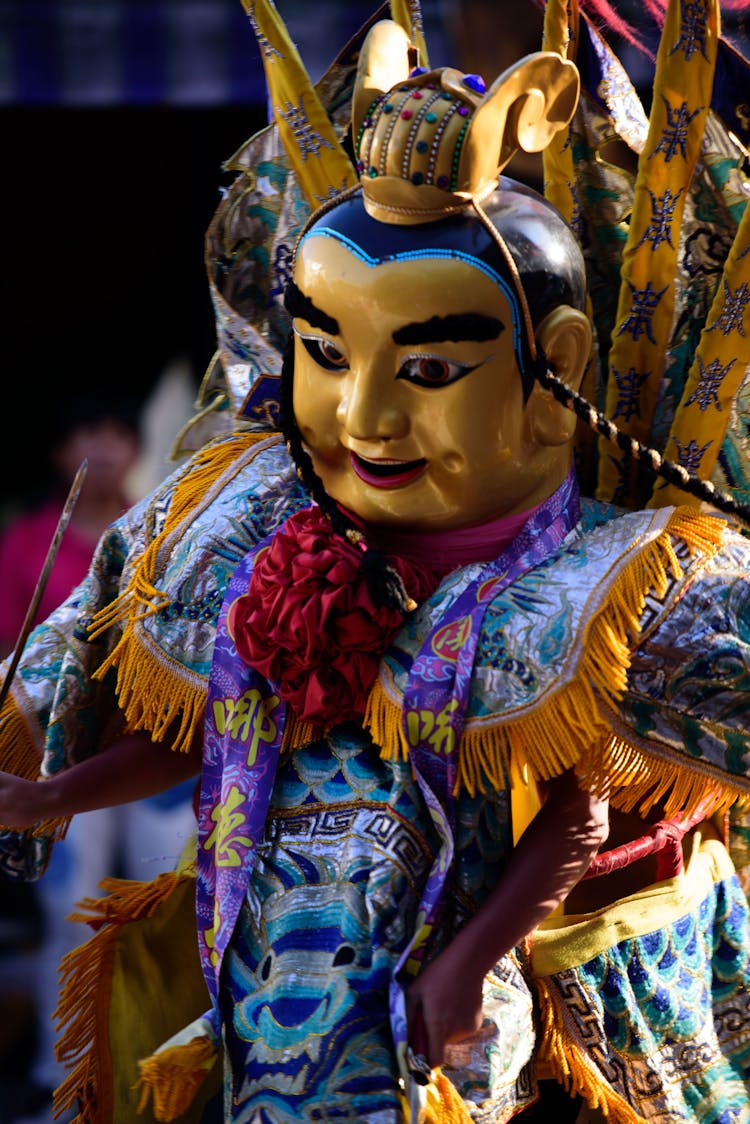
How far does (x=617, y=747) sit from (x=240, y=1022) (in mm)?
599

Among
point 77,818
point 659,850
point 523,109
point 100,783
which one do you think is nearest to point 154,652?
point 100,783

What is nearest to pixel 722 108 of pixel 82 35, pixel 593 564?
pixel 593 564

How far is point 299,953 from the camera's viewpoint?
2.07 meters

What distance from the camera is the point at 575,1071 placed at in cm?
227

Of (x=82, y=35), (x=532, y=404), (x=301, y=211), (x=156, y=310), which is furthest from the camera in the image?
(x=156, y=310)

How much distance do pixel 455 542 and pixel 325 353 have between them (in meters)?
0.31

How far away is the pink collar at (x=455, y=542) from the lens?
2205 millimetres

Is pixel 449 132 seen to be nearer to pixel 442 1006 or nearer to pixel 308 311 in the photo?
pixel 308 311

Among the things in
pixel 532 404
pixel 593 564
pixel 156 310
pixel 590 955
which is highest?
pixel 532 404

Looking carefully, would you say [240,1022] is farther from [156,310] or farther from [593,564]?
[156,310]

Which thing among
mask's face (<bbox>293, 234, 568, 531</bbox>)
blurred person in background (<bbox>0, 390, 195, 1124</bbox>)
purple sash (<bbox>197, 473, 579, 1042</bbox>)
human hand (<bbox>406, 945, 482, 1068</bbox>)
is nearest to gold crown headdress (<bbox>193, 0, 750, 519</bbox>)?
mask's face (<bbox>293, 234, 568, 531</bbox>)

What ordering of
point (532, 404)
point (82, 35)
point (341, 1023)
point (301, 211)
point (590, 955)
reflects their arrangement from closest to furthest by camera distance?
point (341, 1023) < point (532, 404) < point (590, 955) < point (301, 211) < point (82, 35)

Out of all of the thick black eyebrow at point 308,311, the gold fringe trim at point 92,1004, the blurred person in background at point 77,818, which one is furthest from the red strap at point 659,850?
the blurred person in background at point 77,818

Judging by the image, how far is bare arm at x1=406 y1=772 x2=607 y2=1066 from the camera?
200 cm
